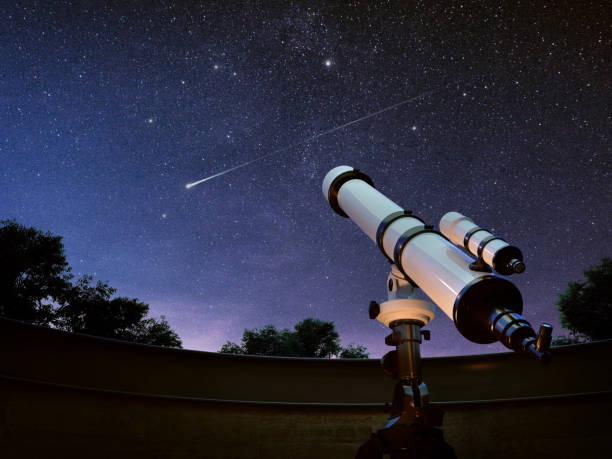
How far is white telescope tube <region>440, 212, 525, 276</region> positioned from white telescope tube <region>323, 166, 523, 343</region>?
1.17 meters

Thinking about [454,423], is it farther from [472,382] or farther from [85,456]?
[85,456]

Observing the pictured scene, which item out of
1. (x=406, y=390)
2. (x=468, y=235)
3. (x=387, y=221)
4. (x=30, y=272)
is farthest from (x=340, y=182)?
(x=30, y=272)

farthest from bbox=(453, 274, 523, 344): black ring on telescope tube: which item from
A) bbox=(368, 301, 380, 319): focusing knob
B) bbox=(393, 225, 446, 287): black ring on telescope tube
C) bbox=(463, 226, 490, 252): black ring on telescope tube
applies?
bbox=(463, 226, 490, 252): black ring on telescope tube

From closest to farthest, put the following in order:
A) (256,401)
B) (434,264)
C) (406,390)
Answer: (434,264)
(406,390)
(256,401)

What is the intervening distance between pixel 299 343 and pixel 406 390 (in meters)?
14.5

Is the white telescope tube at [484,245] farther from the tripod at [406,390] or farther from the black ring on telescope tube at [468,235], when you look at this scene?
the tripod at [406,390]

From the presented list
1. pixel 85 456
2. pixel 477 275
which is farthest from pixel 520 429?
pixel 85 456

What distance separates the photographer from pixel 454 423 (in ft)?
27.3

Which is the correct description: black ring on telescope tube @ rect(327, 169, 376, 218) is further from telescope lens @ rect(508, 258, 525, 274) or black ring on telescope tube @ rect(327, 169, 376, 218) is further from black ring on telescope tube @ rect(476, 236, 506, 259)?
telescope lens @ rect(508, 258, 525, 274)

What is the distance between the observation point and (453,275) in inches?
90.8

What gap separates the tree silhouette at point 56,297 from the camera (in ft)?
49.4

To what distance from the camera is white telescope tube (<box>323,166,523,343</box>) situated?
2.06 metres

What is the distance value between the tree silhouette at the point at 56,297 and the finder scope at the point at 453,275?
49.6ft

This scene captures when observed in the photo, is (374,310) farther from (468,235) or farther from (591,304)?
(591,304)
